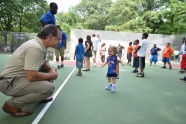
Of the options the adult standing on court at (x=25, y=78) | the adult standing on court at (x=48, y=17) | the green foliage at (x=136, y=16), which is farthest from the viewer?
the green foliage at (x=136, y=16)

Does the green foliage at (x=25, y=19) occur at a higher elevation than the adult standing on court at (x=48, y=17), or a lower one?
higher

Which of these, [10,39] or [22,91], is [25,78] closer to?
[22,91]

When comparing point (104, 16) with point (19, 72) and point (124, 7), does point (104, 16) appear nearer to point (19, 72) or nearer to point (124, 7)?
point (124, 7)

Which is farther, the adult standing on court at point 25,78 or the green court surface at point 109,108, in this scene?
the green court surface at point 109,108

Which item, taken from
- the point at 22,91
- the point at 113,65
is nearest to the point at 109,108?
the point at 22,91

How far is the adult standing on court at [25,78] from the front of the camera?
2768mm

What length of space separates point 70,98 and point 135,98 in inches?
58.2

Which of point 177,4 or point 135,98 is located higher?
point 177,4

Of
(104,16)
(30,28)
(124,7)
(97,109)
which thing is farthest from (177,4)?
(97,109)

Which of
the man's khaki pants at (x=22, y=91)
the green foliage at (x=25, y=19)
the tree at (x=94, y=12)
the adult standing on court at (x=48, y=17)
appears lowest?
the man's khaki pants at (x=22, y=91)

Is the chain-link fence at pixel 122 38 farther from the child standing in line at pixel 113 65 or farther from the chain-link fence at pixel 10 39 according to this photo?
the child standing in line at pixel 113 65

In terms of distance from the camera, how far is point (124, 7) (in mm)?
33531

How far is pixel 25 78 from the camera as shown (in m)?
2.92

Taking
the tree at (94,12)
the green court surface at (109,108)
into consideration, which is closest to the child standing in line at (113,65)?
the green court surface at (109,108)
